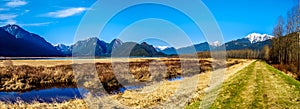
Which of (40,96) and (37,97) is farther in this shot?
(40,96)

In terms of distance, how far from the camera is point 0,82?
1169 inches

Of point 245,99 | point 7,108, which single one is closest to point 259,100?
point 245,99

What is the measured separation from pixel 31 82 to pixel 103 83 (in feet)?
24.6

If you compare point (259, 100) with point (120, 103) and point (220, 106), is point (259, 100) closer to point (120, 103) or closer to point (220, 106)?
point (220, 106)

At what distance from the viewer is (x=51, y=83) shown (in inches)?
1319

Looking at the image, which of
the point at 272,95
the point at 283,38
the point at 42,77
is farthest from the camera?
the point at 283,38

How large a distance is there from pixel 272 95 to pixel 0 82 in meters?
25.3

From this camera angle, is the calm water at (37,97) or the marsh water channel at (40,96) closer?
the marsh water channel at (40,96)

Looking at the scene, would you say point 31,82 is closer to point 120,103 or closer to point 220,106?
point 120,103

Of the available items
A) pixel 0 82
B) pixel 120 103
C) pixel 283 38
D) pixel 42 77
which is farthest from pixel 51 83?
pixel 283 38

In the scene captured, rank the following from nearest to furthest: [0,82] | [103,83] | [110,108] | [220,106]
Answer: [220,106] < [110,108] < [0,82] < [103,83]

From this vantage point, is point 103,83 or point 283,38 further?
point 283,38

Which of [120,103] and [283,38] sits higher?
[283,38]

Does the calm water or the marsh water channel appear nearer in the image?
the marsh water channel
